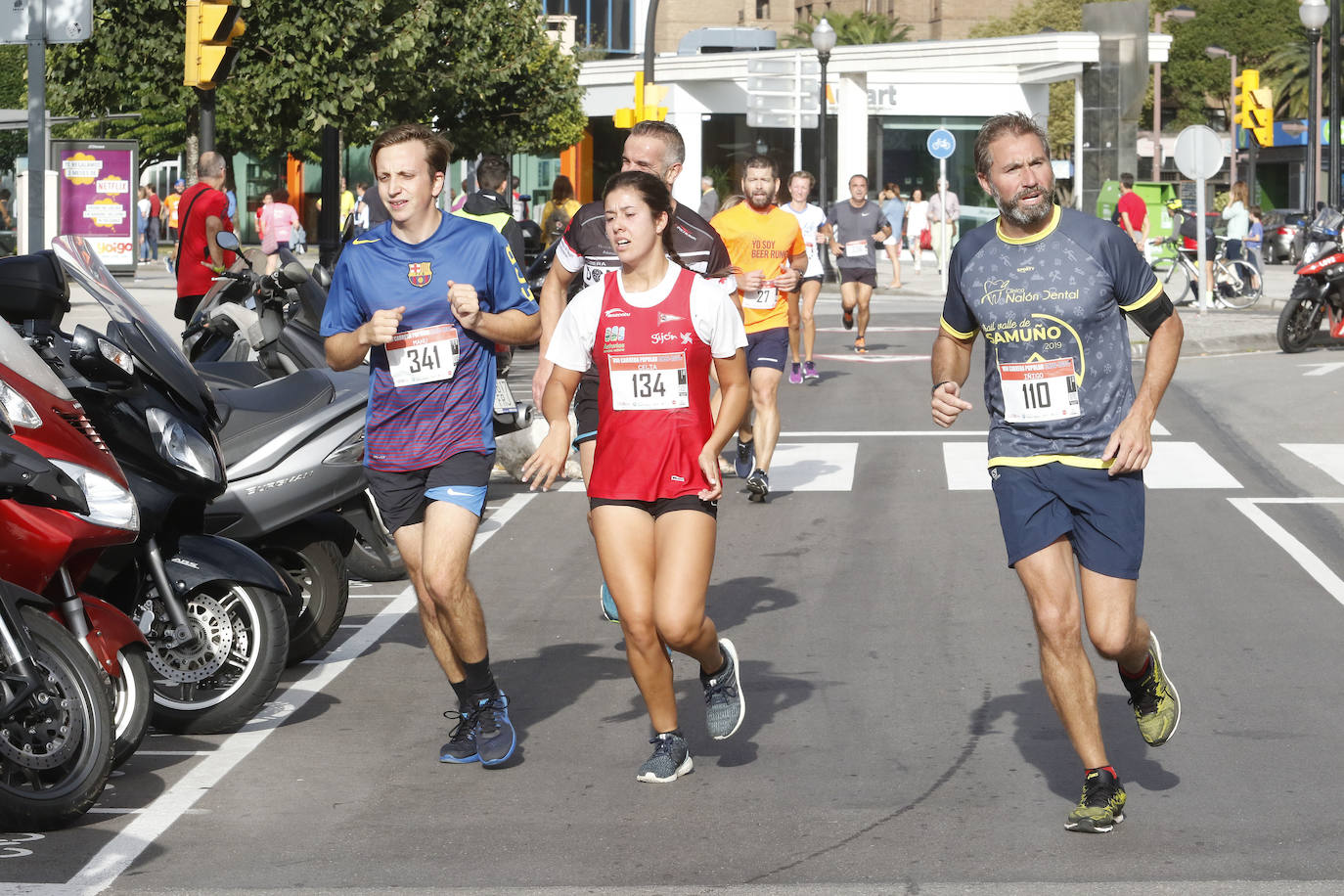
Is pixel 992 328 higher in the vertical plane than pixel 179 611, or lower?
higher

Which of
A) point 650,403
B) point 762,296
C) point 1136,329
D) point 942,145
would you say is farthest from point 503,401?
point 942,145

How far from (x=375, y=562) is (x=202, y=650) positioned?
293cm

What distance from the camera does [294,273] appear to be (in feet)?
Result: 31.8

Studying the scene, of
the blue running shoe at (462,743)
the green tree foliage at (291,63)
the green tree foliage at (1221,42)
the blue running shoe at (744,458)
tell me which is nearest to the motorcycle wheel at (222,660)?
the blue running shoe at (462,743)

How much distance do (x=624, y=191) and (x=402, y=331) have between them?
2.73 feet

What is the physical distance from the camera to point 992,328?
17.8 feet

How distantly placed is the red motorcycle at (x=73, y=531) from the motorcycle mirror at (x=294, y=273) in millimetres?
4034

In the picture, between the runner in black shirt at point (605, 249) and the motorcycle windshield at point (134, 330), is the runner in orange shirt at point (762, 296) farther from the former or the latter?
the motorcycle windshield at point (134, 330)

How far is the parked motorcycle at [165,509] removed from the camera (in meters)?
5.95

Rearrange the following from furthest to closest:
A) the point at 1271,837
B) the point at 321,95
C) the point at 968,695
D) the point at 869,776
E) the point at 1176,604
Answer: the point at 321,95, the point at 1176,604, the point at 968,695, the point at 869,776, the point at 1271,837

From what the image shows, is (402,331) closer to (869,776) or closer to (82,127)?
(869,776)

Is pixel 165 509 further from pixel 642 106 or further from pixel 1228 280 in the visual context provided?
pixel 1228 280

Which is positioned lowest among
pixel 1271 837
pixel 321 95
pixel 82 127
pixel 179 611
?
pixel 1271 837

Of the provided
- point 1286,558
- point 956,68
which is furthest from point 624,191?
point 956,68
